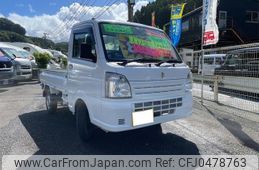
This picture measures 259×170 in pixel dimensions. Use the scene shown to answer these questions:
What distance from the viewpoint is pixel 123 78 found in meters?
4.23

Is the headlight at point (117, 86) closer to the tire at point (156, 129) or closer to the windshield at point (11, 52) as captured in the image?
the tire at point (156, 129)

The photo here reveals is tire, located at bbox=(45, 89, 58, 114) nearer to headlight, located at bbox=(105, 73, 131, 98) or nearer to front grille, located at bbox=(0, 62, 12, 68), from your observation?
headlight, located at bbox=(105, 73, 131, 98)

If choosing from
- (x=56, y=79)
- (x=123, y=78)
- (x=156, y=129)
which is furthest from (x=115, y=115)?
(x=56, y=79)

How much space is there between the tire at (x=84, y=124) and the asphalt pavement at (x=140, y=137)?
0.47 feet

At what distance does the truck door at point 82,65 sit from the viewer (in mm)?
4734

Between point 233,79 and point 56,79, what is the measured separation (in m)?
5.25

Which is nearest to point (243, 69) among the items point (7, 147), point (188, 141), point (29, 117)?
point (188, 141)

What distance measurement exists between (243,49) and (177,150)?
192 inches

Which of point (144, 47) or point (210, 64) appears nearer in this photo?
point (144, 47)

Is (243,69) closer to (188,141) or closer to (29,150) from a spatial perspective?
(188,141)

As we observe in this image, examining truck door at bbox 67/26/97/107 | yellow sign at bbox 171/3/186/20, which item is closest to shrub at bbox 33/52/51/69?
yellow sign at bbox 171/3/186/20

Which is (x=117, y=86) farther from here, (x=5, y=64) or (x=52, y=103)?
(x=5, y=64)

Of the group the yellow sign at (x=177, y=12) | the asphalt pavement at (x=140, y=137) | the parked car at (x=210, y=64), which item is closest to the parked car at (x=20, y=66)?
the asphalt pavement at (x=140, y=137)

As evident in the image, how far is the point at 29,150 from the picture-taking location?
4.89m
